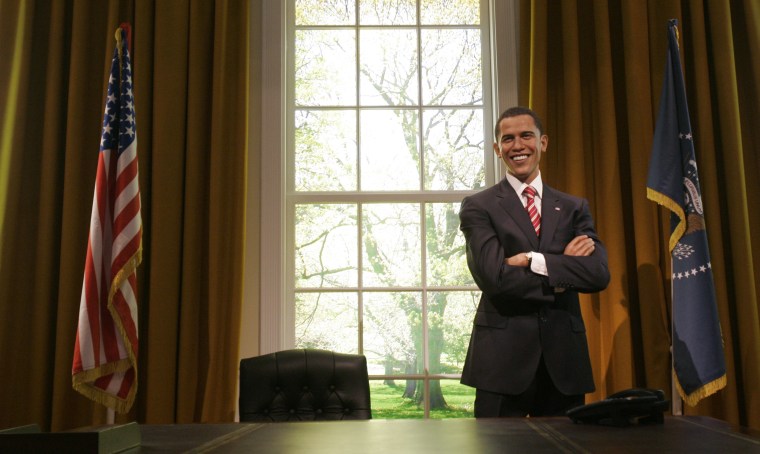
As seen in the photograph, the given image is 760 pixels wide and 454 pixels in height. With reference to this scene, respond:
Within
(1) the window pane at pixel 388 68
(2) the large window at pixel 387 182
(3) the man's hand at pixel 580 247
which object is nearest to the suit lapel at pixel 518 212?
(3) the man's hand at pixel 580 247

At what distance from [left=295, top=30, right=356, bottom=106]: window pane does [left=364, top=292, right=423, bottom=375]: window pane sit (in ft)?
3.39

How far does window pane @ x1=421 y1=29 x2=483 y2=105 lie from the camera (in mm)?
3830

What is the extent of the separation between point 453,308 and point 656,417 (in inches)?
80.1

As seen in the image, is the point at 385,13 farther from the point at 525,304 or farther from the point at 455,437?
the point at 455,437

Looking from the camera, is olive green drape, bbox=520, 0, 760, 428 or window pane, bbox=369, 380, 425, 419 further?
window pane, bbox=369, 380, 425, 419

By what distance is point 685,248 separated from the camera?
3080 millimetres

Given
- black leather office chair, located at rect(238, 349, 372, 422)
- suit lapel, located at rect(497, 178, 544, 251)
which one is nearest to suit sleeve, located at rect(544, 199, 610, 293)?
suit lapel, located at rect(497, 178, 544, 251)

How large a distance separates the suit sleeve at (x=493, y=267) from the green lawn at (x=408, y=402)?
120 cm

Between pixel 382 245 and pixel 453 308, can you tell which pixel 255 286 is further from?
pixel 453 308

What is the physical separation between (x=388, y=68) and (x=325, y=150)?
54 cm

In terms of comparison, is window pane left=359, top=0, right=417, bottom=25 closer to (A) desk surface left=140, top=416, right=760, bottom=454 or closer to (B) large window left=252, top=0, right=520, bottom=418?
(B) large window left=252, top=0, right=520, bottom=418

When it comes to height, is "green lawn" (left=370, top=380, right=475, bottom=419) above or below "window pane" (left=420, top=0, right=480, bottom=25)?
below

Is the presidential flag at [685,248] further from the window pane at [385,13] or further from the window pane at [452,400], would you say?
the window pane at [385,13]

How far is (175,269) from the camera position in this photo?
134 inches
